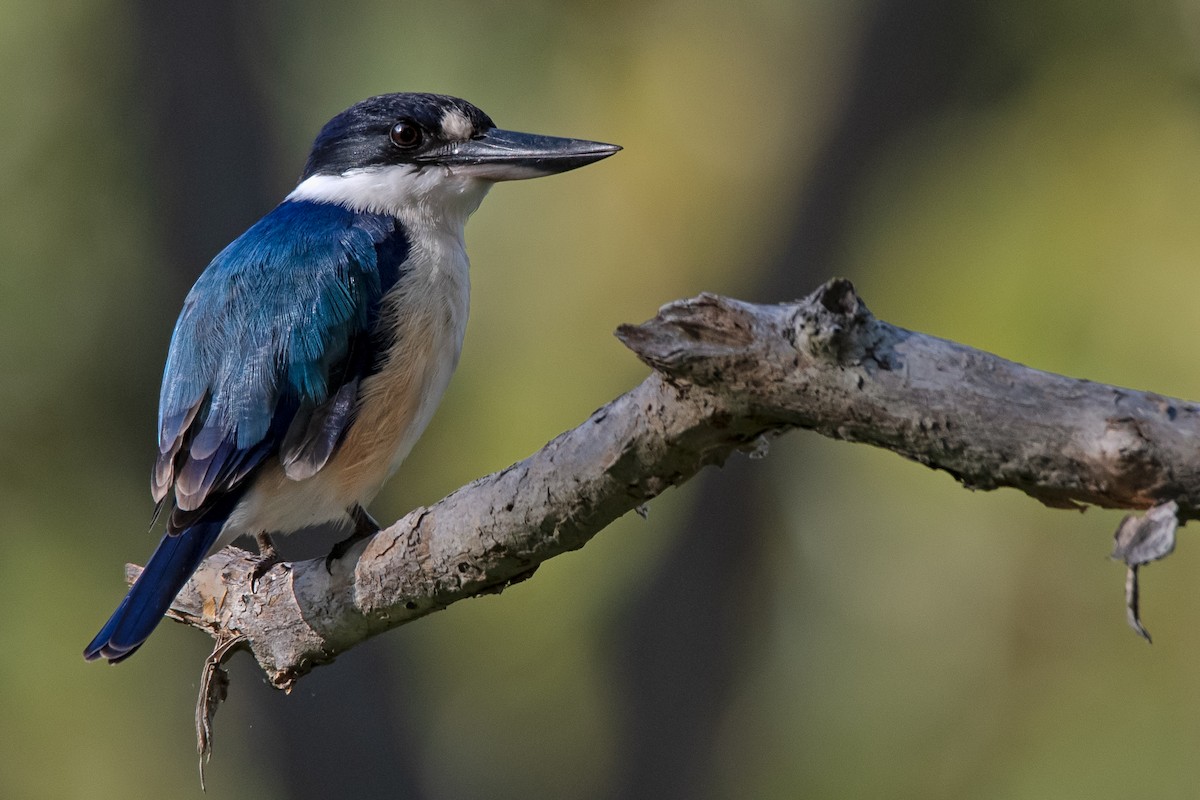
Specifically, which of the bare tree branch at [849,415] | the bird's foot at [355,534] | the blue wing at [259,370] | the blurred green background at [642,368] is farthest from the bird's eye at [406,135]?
the blurred green background at [642,368]

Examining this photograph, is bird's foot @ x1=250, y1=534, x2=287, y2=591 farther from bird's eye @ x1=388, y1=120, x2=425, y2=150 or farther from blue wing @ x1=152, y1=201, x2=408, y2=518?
bird's eye @ x1=388, y1=120, x2=425, y2=150

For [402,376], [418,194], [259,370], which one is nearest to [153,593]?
[259,370]

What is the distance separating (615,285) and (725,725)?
2.43m

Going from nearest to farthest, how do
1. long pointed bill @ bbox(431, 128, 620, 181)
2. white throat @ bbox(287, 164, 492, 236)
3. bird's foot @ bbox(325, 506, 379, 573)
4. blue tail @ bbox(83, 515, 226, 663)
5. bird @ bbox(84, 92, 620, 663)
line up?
blue tail @ bbox(83, 515, 226, 663), bird's foot @ bbox(325, 506, 379, 573), bird @ bbox(84, 92, 620, 663), long pointed bill @ bbox(431, 128, 620, 181), white throat @ bbox(287, 164, 492, 236)

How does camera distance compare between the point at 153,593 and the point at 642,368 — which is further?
the point at 642,368

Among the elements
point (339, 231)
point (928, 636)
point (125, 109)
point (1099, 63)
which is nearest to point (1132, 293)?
→ point (1099, 63)

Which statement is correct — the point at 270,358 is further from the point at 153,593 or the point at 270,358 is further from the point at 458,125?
the point at 458,125

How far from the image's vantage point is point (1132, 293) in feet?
20.9

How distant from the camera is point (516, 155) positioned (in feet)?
13.8

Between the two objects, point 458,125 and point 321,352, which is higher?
point 458,125

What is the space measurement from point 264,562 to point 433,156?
1.41 meters

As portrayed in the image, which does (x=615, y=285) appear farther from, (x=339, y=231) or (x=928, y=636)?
(x=339, y=231)

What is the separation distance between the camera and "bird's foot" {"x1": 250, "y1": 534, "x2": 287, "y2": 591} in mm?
3664

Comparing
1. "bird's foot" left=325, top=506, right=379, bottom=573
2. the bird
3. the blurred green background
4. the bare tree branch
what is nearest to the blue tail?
the bird
